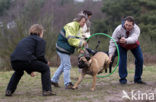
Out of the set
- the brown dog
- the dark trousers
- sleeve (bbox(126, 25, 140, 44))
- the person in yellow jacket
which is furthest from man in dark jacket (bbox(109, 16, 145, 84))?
the dark trousers

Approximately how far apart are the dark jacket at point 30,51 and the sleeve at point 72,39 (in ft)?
2.83

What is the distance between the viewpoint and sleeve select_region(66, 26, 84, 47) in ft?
20.0

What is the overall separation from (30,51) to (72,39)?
3.86ft

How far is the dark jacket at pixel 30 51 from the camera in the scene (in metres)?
5.35

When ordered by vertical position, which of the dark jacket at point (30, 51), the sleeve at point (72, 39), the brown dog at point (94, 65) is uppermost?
the sleeve at point (72, 39)

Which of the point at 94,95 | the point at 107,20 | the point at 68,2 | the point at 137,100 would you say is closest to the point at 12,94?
the point at 94,95

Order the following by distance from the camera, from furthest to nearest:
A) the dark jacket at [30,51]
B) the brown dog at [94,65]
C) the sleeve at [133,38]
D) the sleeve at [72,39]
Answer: the sleeve at [133,38], the brown dog at [94,65], the sleeve at [72,39], the dark jacket at [30,51]

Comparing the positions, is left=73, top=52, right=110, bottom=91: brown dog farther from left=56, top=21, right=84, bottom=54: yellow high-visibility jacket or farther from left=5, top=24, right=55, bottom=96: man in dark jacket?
left=5, top=24, right=55, bottom=96: man in dark jacket

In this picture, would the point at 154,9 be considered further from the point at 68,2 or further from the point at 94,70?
the point at 94,70

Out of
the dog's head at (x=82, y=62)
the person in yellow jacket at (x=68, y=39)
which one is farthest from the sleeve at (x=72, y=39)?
the dog's head at (x=82, y=62)

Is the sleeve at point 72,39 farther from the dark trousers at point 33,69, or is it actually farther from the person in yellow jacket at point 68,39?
A: the dark trousers at point 33,69

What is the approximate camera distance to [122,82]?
24.2 ft

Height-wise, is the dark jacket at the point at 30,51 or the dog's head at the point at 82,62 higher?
the dark jacket at the point at 30,51

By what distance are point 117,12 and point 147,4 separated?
319 centimetres
